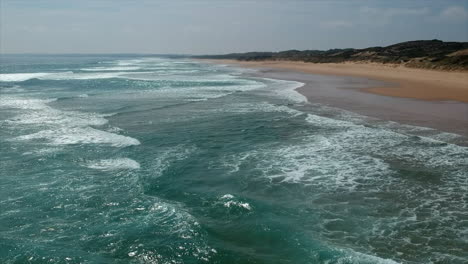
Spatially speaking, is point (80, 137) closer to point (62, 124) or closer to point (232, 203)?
point (62, 124)

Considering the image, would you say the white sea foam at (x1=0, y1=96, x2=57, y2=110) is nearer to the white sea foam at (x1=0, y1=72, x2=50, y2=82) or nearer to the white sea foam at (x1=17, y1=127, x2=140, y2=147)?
the white sea foam at (x1=17, y1=127, x2=140, y2=147)

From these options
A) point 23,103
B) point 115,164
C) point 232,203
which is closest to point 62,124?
point 115,164

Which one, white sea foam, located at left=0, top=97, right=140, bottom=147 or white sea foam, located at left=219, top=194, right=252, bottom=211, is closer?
white sea foam, located at left=219, top=194, right=252, bottom=211

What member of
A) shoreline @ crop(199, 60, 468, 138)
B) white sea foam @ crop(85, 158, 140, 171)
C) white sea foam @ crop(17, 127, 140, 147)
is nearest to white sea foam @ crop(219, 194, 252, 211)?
white sea foam @ crop(85, 158, 140, 171)

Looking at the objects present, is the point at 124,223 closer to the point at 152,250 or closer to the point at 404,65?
the point at 152,250

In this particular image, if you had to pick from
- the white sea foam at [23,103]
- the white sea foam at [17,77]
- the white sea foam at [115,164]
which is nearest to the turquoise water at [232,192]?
the white sea foam at [115,164]
